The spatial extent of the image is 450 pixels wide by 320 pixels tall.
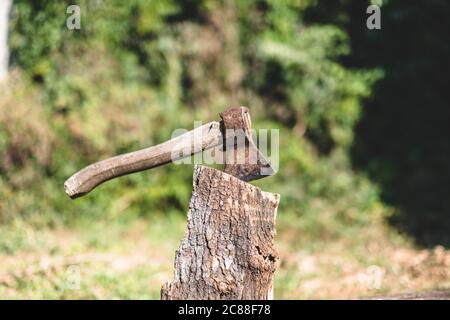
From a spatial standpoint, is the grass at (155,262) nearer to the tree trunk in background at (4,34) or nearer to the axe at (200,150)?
the axe at (200,150)

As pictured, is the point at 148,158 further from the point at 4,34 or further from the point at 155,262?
the point at 4,34

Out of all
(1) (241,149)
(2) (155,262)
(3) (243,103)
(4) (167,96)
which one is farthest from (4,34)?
(1) (241,149)

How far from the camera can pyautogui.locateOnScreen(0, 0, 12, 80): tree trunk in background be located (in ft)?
30.2

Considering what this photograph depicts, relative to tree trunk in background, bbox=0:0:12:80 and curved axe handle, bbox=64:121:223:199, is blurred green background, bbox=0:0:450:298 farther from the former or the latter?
curved axe handle, bbox=64:121:223:199

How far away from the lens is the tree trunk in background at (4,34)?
9.21m

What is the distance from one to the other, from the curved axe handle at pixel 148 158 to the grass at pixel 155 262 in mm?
1543

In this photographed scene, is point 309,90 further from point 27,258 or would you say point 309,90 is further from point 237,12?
point 27,258

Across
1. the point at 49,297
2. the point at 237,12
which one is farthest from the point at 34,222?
the point at 237,12

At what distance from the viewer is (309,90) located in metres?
9.51

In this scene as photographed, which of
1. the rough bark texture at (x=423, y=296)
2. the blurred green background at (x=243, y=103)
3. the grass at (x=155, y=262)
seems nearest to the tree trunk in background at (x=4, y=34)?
the blurred green background at (x=243, y=103)

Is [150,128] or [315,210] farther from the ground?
[150,128]

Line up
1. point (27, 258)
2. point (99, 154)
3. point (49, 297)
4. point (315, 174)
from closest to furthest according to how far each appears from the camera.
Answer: point (49, 297) < point (27, 258) < point (99, 154) < point (315, 174)

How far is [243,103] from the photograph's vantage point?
9.57m

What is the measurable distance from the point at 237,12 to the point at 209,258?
21.0 feet
